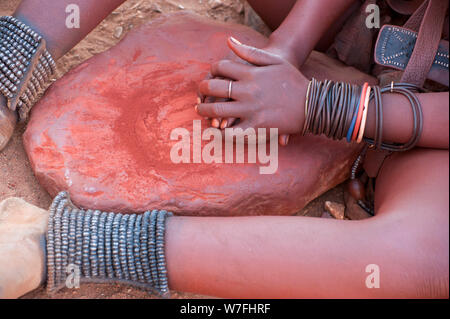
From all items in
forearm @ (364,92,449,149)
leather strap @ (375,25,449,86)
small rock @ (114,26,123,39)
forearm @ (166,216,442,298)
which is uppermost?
leather strap @ (375,25,449,86)

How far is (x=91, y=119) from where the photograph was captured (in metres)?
1.53

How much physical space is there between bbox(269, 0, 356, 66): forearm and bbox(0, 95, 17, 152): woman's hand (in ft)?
2.83

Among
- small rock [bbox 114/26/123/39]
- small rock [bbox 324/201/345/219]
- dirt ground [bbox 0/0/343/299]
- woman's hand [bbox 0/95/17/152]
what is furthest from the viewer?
small rock [bbox 114/26/123/39]

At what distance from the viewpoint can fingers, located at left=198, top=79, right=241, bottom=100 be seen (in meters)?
1.35

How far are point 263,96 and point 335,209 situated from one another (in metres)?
0.51

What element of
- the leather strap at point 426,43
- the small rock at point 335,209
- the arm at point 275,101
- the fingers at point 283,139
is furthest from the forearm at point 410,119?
the small rock at point 335,209

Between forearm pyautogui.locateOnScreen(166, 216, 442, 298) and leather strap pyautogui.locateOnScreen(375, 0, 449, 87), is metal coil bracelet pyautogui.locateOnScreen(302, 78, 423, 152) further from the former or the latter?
forearm pyautogui.locateOnScreen(166, 216, 442, 298)

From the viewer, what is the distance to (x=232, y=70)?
54.5 inches

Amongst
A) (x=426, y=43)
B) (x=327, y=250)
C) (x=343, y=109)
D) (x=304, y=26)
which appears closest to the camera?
(x=327, y=250)

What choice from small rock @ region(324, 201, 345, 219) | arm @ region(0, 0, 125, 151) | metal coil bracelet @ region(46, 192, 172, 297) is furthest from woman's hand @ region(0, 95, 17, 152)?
small rock @ region(324, 201, 345, 219)

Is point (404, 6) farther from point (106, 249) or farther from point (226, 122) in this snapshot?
point (106, 249)

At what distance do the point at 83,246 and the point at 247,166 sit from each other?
54 cm

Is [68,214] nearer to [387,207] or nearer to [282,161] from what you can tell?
[282,161]

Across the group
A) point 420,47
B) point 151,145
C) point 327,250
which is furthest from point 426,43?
point 151,145
